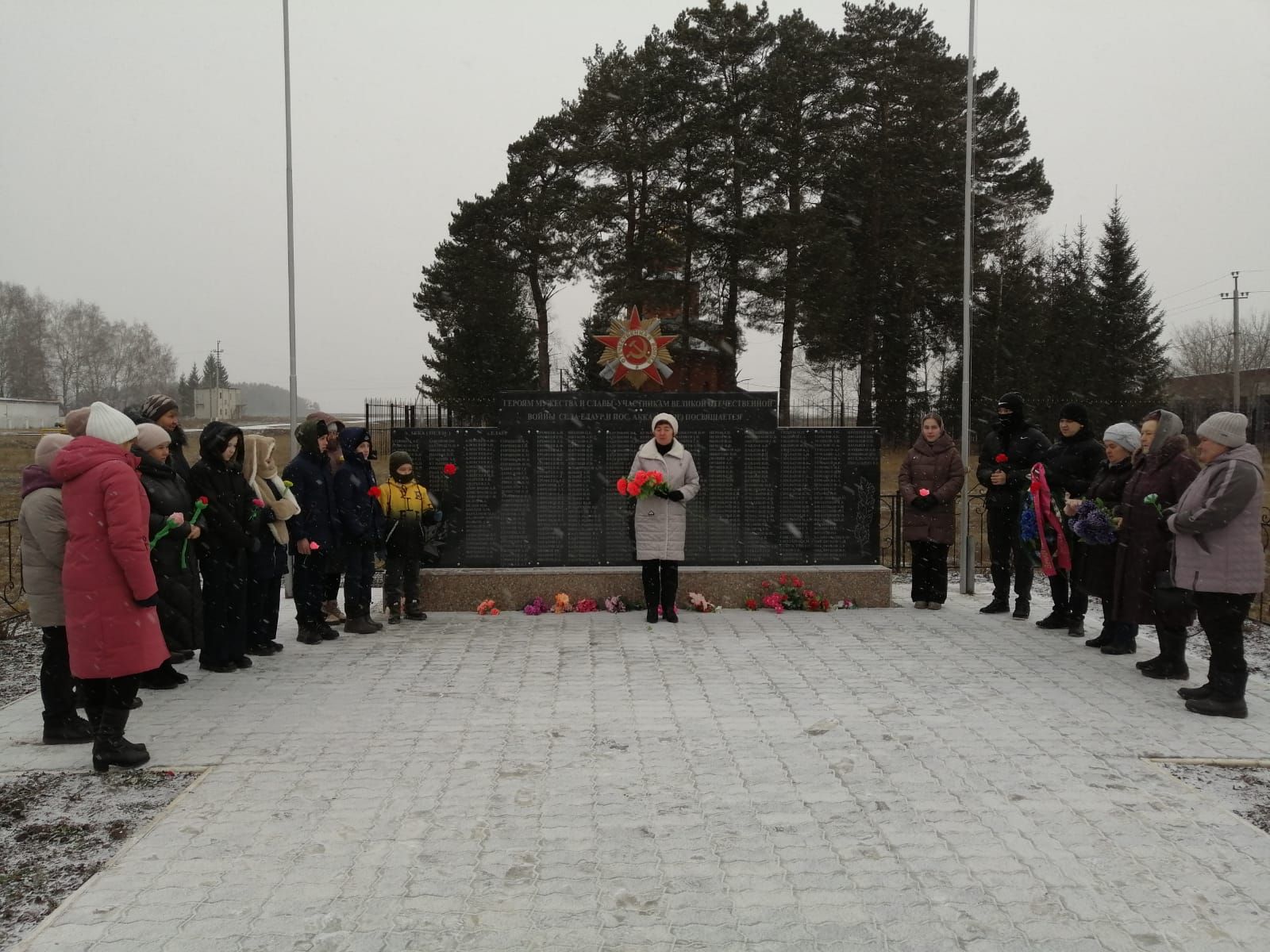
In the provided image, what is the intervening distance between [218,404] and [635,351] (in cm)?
4987

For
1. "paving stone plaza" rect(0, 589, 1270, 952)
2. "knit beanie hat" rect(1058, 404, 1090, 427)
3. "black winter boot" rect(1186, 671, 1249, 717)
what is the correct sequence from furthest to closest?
1. "knit beanie hat" rect(1058, 404, 1090, 427)
2. "black winter boot" rect(1186, 671, 1249, 717)
3. "paving stone plaza" rect(0, 589, 1270, 952)

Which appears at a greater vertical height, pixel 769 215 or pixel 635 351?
pixel 769 215

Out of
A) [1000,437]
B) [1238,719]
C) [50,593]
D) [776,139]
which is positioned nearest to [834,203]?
[776,139]

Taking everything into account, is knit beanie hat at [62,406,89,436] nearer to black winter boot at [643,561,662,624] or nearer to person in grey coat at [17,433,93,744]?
person in grey coat at [17,433,93,744]

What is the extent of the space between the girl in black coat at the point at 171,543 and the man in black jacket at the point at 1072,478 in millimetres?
6562

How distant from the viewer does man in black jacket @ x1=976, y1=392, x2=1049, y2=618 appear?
872 cm

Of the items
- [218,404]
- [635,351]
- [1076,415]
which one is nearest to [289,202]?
[635,351]

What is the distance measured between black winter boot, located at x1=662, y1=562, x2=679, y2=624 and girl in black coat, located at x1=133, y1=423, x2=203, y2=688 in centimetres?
391

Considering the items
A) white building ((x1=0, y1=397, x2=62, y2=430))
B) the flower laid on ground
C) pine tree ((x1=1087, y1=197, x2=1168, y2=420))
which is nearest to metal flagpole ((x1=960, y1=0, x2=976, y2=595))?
the flower laid on ground

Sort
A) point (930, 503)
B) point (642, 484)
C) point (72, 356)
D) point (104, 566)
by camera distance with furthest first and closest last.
Answer: point (72, 356)
point (930, 503)
point (642, 484)
point (104, 566)

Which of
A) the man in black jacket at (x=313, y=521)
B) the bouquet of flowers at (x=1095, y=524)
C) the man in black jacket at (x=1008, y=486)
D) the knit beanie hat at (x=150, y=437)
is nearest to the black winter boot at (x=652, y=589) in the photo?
the man in black jacket at (x=313, y=521)

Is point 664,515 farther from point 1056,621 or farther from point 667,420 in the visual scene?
point 1056,621

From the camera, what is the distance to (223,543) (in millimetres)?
6824

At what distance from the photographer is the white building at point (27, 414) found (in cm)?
3956
